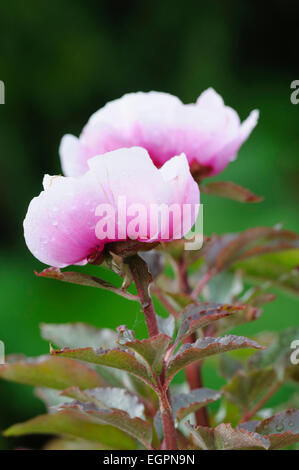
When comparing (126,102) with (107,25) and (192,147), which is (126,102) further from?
(107,25)

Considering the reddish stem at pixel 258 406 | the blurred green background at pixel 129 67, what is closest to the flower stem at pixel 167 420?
the reddish stem at pixel 258 406

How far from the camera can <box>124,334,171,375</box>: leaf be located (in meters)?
0.28

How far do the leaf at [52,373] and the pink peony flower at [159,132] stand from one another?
4.5 inches

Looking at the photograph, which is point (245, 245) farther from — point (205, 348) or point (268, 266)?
point (205, 348)

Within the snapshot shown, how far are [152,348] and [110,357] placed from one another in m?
0.02

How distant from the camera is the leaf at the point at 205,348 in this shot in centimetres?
28

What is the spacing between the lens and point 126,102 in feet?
1.27

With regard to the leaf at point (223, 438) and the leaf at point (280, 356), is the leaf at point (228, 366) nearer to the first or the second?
the leaf at point (280, 356)

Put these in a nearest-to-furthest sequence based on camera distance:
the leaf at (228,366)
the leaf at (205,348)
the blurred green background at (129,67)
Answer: the leaf at (205,348) < the leaf at (228,366) < the blurred green background at (129,67)

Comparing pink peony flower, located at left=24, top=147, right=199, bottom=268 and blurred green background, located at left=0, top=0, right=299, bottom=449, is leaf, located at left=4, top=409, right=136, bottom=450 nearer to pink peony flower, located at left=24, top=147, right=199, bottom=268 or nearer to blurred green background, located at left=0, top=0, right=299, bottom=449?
pink peony flower, located at left=24, top=147, right=199, bottom=268

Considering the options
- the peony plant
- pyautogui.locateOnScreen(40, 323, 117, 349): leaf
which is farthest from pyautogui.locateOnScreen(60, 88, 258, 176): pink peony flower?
pyautogui.locateOnScreen(40, 323, 117, 349): leaf

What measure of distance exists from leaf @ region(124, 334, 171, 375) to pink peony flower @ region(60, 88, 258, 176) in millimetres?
130

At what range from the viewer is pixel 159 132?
1.23ft

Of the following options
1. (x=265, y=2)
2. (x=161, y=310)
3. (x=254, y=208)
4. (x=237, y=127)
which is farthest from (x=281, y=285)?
(x=265, y=2)
